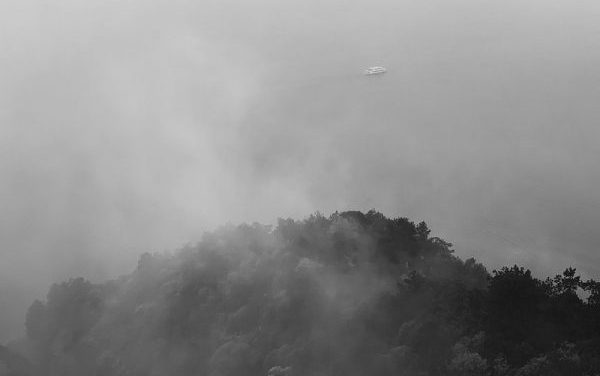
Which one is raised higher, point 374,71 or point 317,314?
point 374,71

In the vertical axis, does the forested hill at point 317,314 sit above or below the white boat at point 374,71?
below

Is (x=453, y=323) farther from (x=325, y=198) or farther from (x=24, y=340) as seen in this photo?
(x=325, y=198)

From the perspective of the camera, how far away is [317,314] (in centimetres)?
4888

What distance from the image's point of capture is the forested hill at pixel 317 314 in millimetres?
39125

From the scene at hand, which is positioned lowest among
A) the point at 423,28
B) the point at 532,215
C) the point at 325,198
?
the point at 532,215

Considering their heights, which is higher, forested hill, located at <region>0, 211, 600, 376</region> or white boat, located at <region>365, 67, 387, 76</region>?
white boat, located at <region>365, 67, 387, 76</region>

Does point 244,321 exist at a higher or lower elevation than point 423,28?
lower

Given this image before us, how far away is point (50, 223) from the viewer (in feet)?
307

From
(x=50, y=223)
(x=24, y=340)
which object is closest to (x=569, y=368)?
(x=24, y=340)

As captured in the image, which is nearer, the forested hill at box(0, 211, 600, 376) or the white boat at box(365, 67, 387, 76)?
the forested hill at box(0, 211, 600, 376)

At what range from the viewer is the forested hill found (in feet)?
128

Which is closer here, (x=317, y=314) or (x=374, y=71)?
(x=317, y=314)

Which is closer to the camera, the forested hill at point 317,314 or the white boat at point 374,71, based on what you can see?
the forested hill at point 317,314

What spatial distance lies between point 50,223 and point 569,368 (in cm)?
8115
